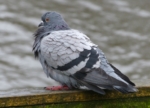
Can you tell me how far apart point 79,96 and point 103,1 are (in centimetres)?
1047

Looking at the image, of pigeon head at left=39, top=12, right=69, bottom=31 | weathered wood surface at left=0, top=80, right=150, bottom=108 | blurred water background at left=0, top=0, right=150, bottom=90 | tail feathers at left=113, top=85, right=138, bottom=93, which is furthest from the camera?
blurred water background at left=0, top=0, right=150, bottom=90

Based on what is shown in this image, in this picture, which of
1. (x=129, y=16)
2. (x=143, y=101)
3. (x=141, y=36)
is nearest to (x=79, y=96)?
(x=143, y=101)

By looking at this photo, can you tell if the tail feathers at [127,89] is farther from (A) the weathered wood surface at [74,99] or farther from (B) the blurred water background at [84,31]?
(B) the blurred water background at [84,31]

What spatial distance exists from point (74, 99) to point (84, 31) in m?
8.61

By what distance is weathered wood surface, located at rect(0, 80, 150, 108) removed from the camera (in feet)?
17.2

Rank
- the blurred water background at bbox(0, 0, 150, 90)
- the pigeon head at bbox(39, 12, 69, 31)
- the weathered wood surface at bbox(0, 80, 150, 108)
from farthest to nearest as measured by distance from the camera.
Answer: the blurred water background at bbox(0, 0, 150, 90)
the pigeon head at bbox(39, 12, 69, 31)
the weathered wood surface at bbox(0, 80, 150, 108)

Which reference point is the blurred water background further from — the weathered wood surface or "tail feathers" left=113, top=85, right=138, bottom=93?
"tail feathers" left=113, top=85, right=138, bottom=93

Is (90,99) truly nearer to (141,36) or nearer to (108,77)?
(108,77)

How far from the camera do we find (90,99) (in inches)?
211

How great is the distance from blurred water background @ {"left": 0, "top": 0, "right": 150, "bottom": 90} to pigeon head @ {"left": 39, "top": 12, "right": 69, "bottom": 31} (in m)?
4.75

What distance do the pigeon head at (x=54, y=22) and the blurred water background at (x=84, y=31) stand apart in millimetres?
4746

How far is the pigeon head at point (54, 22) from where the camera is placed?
20.0ft

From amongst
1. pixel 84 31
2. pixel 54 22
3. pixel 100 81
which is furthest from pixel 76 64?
pixel 84 31

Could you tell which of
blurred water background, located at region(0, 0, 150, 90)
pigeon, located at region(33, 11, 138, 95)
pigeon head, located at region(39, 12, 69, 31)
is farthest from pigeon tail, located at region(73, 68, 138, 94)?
blurred water background, located at region(0, 0, 150, 90)
